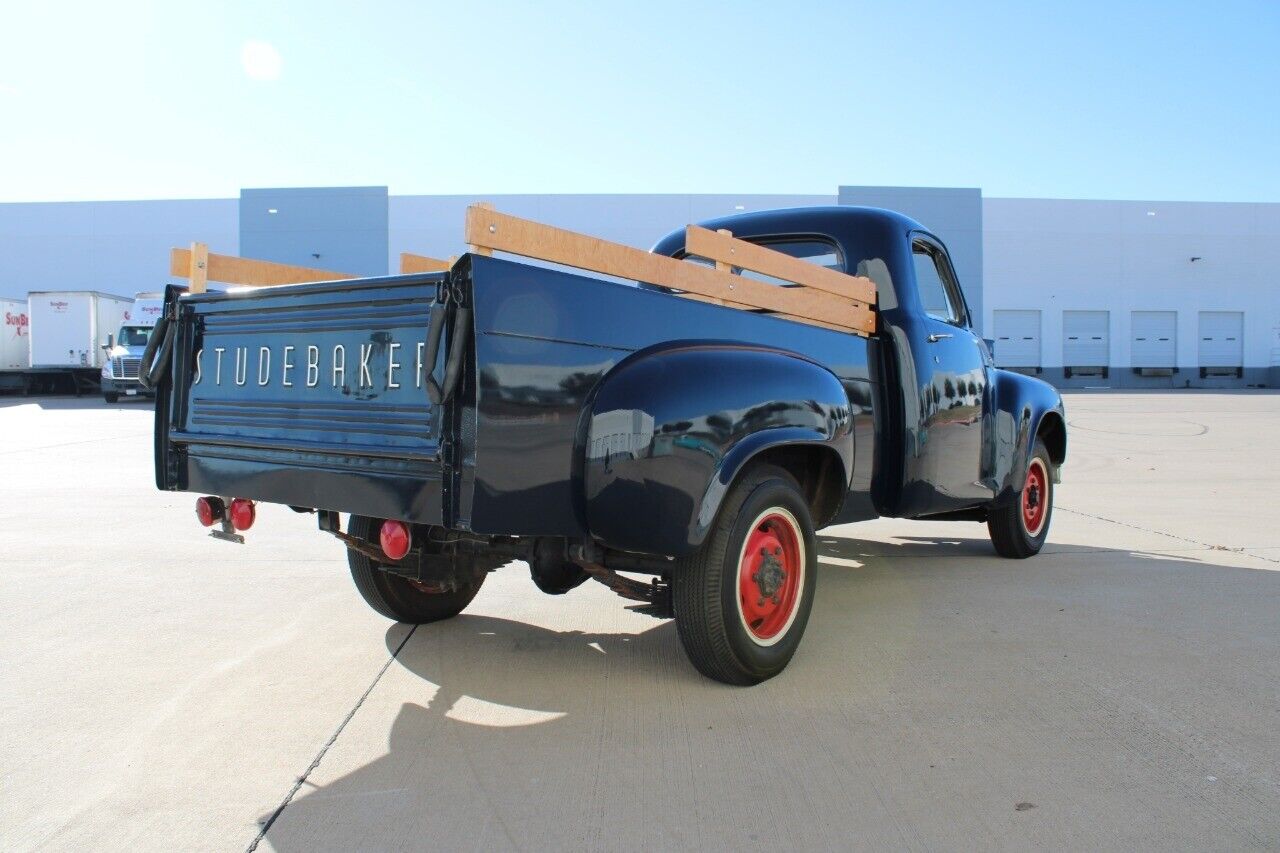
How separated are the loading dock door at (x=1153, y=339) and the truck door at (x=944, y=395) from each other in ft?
141

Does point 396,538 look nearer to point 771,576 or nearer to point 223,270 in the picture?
point 771,576

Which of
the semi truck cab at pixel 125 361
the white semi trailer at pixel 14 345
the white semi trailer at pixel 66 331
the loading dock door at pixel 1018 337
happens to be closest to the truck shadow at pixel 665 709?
the semi truck cab at pixel 125 361

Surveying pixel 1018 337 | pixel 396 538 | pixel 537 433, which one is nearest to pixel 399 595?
pixel 396 538

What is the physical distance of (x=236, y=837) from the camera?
8.36 feet

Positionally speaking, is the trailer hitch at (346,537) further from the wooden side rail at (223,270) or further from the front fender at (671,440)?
the front fender at (671,440)

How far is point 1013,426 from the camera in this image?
5797 millimetres

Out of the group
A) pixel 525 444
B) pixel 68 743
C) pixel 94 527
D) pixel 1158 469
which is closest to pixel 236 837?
pixel 68 743


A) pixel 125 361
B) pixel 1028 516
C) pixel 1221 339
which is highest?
pixel 1221 339

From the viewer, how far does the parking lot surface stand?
8.63ft

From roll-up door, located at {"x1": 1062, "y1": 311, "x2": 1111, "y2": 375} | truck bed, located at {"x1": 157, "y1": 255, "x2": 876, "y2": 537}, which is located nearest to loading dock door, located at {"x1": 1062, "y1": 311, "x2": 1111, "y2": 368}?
roll-up door, located at {"x1": 1062, "y1": 311, "x2": 1111, "y2": 375}

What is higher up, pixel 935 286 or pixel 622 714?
pixel 935 286

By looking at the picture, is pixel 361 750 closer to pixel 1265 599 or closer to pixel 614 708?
pixel 614 708

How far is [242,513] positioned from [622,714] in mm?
Result: 1637

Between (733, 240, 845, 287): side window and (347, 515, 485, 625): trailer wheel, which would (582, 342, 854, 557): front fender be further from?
(733, 240, 845, 287): side window
